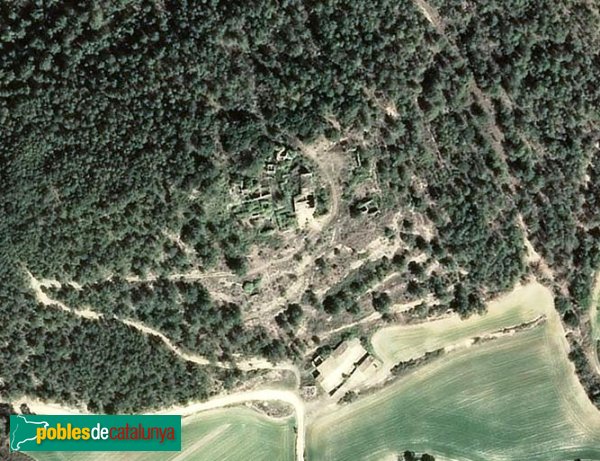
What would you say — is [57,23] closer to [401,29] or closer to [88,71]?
[88,71]

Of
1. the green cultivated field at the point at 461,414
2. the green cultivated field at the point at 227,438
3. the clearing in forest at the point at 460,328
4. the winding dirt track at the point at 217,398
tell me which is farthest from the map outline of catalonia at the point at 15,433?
the clearing in forest at the point at 460,328

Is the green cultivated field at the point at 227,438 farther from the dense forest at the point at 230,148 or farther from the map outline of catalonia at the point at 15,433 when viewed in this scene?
the map outline of catalonia at the point at 15,433

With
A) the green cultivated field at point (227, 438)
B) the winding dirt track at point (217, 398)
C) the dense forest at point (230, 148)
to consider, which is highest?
the dense forest at point (230, 148)

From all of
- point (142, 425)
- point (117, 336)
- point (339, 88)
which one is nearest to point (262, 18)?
point (339, 88)

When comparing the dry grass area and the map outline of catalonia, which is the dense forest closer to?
the map outline of catalonia

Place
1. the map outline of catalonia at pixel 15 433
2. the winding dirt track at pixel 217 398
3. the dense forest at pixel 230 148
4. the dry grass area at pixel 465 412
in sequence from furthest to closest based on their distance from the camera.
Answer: the dry grass area at pixel 465 412, the map outline of catalonia at pixel 15 433, the winding dirt track at pixel 217 398, the dense forest at pixel 230 148

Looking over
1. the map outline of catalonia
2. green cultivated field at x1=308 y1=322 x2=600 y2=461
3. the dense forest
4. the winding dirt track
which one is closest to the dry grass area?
green cultivated field at x1=308 y1=322 x2=600 y2=461

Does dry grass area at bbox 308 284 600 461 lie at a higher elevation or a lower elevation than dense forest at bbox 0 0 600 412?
lower
